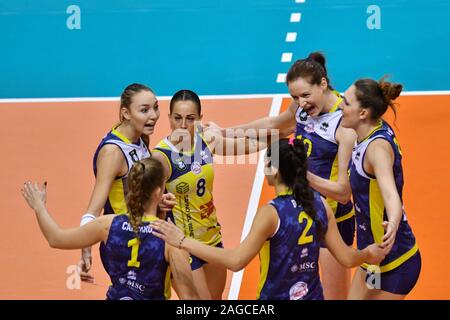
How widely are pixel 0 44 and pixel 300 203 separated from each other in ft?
32.8

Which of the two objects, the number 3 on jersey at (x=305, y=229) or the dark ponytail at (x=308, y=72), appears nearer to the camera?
the number 3 on jersey at (x=305, y=229)

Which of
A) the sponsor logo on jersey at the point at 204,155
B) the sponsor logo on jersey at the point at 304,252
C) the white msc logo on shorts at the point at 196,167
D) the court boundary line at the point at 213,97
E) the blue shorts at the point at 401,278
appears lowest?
the blue shorts at the point at 401,278

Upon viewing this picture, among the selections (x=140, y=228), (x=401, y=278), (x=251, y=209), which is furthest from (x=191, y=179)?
(x=251, y=209)

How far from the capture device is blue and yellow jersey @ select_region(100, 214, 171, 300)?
6.72m

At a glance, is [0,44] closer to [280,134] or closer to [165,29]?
[165,29]

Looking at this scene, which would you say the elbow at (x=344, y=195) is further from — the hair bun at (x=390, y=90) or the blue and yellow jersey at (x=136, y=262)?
the blue and yellow jersey at (x=136, y=262)

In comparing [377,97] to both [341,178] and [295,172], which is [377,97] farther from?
[295,172]

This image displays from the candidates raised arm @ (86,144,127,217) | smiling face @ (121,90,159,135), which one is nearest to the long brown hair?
raised arm @ (86,144,127,217)

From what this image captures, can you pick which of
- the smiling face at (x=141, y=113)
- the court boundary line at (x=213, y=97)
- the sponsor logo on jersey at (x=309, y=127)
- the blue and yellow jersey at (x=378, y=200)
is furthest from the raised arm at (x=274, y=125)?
the court boundary line at (x=213, y=97)

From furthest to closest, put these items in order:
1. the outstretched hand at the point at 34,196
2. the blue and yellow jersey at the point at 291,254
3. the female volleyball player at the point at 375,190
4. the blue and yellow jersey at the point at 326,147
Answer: the blue and yellow jersey at the point at 326,147
the female volleyball player at the point at 375,190
the outstretched hand at the point at 34,196
the blue and yellow jersey at the point at 291,254

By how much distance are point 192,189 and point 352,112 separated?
1490 mm

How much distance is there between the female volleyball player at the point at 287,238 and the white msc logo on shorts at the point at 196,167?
1.44 m

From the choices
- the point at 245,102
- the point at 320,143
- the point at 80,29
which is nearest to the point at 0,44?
the point at 80,29

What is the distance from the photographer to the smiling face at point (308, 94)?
8.40 meters
